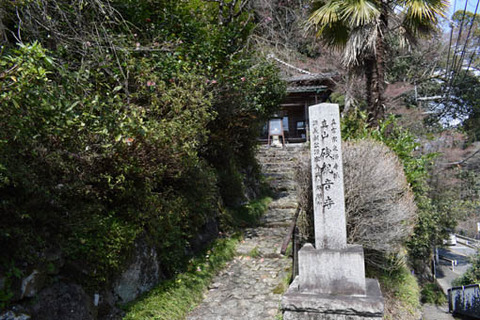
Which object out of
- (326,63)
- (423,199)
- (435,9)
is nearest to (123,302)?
(423,199)

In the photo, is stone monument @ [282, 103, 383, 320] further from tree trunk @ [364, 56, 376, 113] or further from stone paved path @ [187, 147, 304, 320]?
tree trunk @ [364, 56, 376, 113]

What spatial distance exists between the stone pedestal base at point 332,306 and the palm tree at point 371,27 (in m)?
5.67

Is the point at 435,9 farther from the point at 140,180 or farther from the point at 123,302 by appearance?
the point at 123,302

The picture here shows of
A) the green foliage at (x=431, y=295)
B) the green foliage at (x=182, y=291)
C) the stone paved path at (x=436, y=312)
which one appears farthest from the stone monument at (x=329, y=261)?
the green foliage at (x=431, y=295)

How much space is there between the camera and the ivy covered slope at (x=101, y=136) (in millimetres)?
3020

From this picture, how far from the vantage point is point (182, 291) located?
4816 millimetres

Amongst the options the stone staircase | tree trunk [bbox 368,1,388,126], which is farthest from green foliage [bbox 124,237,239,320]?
tree trunk [bbox 368,1,388,126]

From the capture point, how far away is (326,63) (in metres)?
20.0

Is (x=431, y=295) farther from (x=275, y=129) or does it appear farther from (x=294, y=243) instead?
(x=294, y=243)

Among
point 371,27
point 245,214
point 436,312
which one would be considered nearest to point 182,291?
point 245,214

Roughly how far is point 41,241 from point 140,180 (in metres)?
1.61

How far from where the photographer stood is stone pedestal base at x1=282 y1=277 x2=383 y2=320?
3.51 m

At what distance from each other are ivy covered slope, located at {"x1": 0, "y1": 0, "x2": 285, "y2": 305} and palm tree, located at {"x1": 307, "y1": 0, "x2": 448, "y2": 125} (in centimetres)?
265

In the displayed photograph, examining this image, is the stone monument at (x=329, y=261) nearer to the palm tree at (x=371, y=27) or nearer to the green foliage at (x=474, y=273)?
the palm tree at (x=371, y=27)
